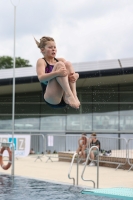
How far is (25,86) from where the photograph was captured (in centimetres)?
3038

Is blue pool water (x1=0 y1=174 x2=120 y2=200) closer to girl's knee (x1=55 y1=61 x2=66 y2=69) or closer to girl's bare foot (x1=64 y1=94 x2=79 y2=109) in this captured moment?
girl's bare foot (x1=64 y1=94 x2=79 y2=109)

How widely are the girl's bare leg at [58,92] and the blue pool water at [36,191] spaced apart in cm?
489

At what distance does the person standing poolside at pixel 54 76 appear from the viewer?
570 centimetres

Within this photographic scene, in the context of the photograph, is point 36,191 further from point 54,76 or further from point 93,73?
point 93,73

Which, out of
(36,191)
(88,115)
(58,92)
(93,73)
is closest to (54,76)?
(58,92)

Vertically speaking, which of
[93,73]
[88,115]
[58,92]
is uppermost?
[93,73]

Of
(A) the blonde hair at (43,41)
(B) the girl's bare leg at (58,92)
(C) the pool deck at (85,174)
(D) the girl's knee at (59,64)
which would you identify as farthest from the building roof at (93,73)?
(D) the girl's knee at (59,64)

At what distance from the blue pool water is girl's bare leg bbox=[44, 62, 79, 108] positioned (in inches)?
193

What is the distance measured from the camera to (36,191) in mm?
11523

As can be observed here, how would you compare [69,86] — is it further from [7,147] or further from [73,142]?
[73,142]

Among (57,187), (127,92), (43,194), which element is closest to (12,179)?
(57,187)

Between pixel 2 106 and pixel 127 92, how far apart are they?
9.04 metres

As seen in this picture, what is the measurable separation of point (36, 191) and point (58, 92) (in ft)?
20.3

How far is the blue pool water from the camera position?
410 inches
